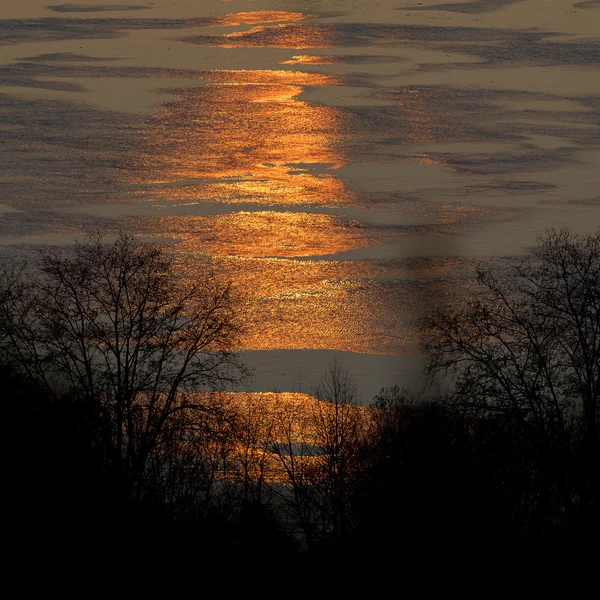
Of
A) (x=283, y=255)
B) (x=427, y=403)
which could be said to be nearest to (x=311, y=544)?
(x=427, y=403)

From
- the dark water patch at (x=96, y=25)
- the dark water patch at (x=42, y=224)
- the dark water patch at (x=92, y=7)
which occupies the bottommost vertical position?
the dark water patch at (x=42, y=224)

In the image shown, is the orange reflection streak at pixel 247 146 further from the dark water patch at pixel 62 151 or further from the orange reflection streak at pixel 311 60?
the orange reflection streak at pixel 311 60

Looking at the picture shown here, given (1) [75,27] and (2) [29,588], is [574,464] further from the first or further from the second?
(1) [75,27]

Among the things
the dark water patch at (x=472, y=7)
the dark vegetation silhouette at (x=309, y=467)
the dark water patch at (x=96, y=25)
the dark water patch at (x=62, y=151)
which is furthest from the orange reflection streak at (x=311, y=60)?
the dark vegetation silhouette at (x=309, y=467)

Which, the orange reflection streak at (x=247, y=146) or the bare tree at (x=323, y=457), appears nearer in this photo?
the bare tree at (x=323, y=457)

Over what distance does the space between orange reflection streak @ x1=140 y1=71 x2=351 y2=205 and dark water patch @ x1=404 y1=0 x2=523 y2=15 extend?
18808mm

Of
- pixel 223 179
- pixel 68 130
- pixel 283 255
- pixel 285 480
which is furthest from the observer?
pixel 68 130

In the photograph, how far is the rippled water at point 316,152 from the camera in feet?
94.2

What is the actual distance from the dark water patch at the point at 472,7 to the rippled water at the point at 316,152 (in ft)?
2.71

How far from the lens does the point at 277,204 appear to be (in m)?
34.6

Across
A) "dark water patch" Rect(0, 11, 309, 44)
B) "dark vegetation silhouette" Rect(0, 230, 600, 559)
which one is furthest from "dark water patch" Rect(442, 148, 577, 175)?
"dark water patch" Rect(0, 11, 309, 44)

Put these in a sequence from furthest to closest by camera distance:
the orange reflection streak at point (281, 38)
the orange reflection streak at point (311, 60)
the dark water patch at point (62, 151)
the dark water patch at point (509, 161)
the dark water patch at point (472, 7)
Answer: the dark water patch at point (472, 7)
the orange reflection streak at point (281, 38)
the orange reflection streak at point (311, 60)
the dark water patch at point (509, 161)
the dark water patch at point (62, 151)

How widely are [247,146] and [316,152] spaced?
271 centimetres

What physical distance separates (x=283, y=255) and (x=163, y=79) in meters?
20.6
